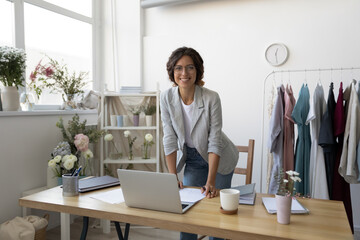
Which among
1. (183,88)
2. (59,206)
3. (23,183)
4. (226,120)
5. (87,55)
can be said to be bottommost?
(23,183)

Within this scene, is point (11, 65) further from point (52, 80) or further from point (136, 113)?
point (136, 113)

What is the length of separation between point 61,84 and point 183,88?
1.99m

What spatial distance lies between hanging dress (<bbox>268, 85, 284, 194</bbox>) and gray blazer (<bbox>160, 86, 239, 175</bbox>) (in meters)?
0.95

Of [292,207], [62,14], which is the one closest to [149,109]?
[62,14]

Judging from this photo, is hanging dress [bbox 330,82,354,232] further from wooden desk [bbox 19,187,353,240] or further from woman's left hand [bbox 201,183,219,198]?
woman's left hand [bbox 201,183,219,198]

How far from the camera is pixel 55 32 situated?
372 cm

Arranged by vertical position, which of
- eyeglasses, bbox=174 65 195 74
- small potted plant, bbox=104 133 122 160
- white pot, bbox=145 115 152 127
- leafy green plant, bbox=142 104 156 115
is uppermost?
eyeglasses, bbox=174 65 195 74

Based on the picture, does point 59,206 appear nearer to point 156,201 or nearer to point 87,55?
point 156,201

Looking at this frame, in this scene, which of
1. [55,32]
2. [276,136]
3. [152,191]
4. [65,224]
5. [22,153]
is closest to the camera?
[152,191]

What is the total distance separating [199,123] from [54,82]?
88.6 inches

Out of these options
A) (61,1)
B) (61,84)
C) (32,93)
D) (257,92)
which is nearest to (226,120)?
(257,92)

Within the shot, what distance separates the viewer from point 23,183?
292 centimetres

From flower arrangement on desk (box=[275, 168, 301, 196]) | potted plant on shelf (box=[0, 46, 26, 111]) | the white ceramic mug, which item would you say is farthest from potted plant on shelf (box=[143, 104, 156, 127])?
flower arrangement on desk (box=[275, 168, 301, 196])

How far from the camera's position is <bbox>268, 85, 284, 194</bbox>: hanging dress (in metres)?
2.79
